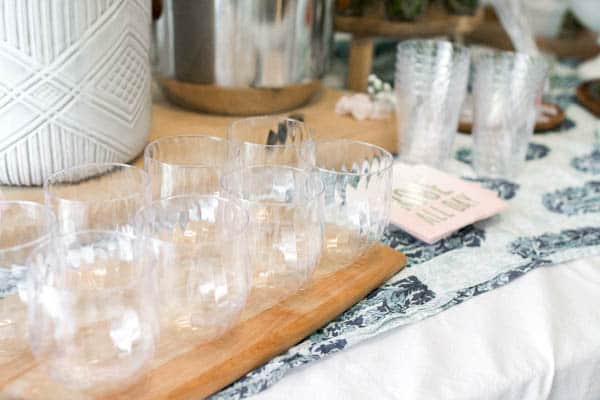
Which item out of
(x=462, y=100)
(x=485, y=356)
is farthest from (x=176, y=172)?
(x=462, y=100)

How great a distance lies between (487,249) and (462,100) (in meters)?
0.18

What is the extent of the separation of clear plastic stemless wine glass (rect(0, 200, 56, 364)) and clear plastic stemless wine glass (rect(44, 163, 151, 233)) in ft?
0.06

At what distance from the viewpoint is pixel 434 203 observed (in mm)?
530

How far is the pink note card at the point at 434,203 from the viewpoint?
495mm

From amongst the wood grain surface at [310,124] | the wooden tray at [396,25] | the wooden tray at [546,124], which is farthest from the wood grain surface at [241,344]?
the wooden tray at [396,25]

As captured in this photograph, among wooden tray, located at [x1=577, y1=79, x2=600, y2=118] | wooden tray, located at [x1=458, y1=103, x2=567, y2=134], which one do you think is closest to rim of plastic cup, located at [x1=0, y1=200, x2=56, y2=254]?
wooden tray, located at [x1=458, y1=103, x2=567, y2=134]

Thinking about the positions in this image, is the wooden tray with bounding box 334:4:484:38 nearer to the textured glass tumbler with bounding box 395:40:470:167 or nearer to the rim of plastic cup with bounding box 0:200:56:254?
the textured glass tumbler with bounding box 395:40:470:167

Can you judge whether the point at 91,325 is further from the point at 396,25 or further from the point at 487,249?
the point at 396,25

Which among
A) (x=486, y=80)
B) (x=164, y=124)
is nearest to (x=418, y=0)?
(x=486, y=80)

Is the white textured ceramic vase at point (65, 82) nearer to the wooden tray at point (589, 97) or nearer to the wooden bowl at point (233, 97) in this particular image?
the wooden bowl at point (233, 97)

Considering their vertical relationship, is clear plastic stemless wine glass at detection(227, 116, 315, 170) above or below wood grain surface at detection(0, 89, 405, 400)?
above

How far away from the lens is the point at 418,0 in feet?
2.71

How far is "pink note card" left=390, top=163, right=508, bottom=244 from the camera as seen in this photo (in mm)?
495

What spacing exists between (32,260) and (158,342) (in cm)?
7
